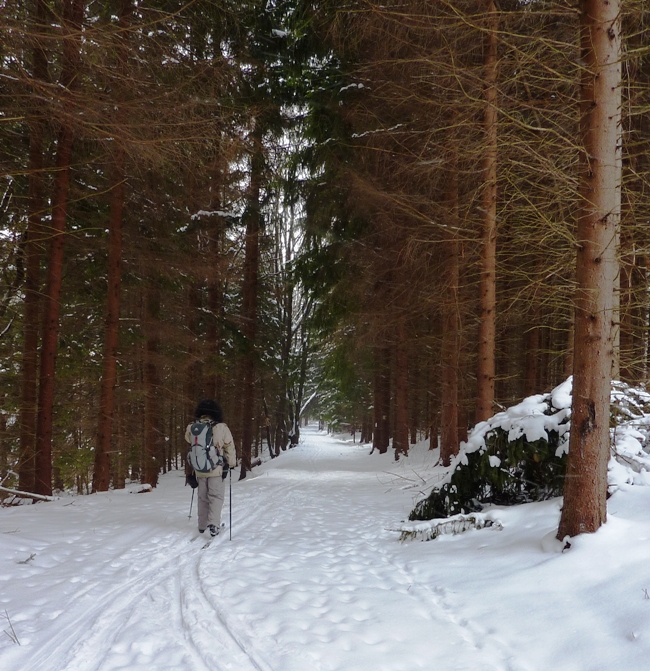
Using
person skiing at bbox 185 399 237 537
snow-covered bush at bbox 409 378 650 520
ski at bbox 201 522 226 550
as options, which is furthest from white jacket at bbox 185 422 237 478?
snow-covered bush at bbox 409 378 650 520

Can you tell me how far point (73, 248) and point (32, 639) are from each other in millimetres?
9215

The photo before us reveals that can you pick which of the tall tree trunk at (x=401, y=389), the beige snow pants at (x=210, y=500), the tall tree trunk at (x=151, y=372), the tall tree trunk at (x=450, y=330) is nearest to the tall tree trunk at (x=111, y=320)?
the tall tree trunk at (x=151, y=372)

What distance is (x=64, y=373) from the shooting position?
11.5m

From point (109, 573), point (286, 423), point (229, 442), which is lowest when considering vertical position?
point (286, 423)

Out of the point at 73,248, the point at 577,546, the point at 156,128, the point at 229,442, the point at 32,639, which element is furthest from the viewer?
the point at 73,248

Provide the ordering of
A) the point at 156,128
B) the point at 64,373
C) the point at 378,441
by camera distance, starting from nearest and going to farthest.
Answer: the point at 156,128, the point at 64,373, the point at 378,441

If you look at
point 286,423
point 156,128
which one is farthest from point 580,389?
point 286,423

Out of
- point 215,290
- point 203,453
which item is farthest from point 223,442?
→ point 215,290

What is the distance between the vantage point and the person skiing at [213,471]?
6.49 metres

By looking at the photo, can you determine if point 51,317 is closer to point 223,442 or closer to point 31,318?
point 31,318

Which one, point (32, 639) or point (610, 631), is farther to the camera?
point (32, 639)

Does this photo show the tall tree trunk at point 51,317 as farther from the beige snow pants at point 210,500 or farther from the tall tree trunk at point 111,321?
the beige snow pants at point 210,500

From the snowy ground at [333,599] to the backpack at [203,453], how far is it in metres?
0.97

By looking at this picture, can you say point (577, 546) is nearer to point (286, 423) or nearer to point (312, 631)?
point (312, 631)
